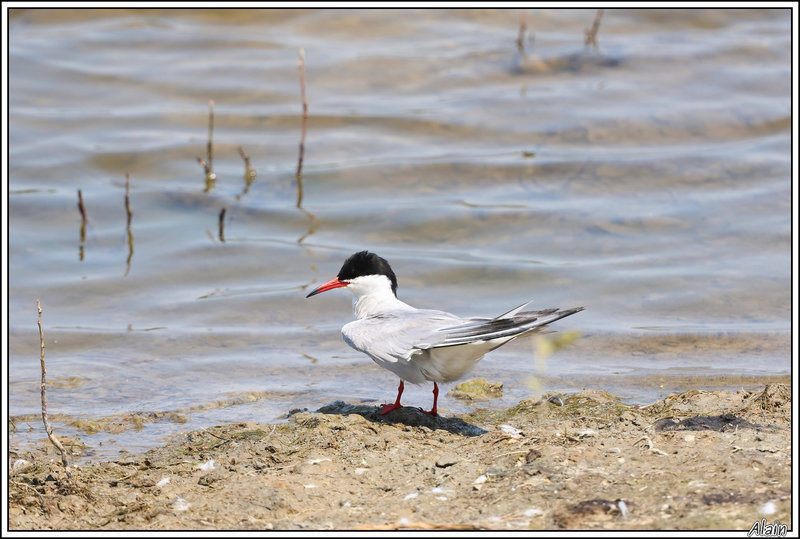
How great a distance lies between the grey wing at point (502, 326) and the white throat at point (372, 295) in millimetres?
1060

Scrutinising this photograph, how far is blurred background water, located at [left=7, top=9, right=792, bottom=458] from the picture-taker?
23.0ft

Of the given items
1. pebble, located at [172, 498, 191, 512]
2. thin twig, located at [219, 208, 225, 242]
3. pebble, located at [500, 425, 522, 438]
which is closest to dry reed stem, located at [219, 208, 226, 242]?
thin twig, located at [219, 208, 225, 242]

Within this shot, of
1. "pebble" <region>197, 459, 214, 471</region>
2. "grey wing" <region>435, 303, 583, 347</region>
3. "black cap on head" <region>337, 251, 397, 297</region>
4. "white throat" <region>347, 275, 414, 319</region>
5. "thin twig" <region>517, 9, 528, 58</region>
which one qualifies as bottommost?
"pebble" <region>197, 459, 214, 471</region>

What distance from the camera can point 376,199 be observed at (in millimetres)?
10664

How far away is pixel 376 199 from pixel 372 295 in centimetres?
459

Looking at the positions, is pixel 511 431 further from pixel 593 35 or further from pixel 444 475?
pixel 593 35

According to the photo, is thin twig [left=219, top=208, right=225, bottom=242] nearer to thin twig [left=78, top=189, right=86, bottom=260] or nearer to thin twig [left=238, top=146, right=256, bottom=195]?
thin twig [left=238, top=146, right=256, bottom=195]

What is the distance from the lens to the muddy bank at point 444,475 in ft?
12.2

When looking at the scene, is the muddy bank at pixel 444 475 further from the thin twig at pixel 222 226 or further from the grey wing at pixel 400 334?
the thin twig at pixel 222 226

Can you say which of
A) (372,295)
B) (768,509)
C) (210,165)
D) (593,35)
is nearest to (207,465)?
(372,295)

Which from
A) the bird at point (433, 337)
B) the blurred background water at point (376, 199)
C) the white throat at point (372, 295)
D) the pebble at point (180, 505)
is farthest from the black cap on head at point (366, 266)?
the pebble at point (180, 505)

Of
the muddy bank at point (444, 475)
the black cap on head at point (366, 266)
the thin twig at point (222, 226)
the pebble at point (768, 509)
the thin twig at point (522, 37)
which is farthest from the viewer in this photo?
the thin twig at point (522, 37)

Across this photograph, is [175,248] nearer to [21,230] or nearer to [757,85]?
[21,230]

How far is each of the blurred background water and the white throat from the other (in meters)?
0.71
